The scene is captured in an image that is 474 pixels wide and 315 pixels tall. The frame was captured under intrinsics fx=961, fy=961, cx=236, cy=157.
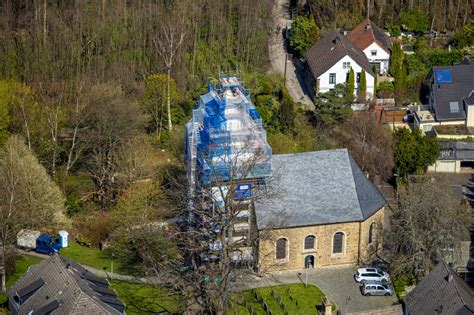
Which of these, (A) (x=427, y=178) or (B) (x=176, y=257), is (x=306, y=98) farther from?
(B) (x=176, y=257)

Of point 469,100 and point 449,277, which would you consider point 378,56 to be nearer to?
point 469,100

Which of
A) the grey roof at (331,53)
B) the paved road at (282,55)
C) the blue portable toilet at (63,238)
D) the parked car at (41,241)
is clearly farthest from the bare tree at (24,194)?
the grey roof at (331,53)

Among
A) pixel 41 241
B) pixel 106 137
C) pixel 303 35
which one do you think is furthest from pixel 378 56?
pixel 41 241

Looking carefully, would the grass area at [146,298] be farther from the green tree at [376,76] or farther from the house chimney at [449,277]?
the green tree at [376,76]

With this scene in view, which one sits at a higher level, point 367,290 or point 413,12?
point 413,12

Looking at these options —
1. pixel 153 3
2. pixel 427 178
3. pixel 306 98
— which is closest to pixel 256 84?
pixel 306 98
